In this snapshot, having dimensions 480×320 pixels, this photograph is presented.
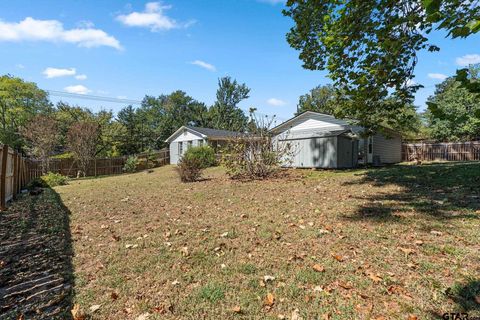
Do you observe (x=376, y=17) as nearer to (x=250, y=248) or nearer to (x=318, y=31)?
(x=318, y=31)

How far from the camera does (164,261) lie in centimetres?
386

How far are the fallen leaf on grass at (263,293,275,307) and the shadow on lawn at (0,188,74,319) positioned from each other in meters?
1.91

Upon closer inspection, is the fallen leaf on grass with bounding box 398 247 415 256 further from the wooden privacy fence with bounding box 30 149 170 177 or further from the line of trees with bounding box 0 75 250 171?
the wooden privacy fence with bounding box 30 149 170 177

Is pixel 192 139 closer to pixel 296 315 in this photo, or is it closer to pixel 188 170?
pixel 188 170

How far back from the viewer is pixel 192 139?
92.6 ft

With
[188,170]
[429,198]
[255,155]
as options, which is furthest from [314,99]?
[429,198]

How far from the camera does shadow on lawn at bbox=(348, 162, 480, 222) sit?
5379 mm

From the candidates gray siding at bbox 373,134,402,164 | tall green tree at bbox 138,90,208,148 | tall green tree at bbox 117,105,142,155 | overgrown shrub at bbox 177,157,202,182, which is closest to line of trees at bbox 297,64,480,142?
gray siding at bbox 373,134,402,164

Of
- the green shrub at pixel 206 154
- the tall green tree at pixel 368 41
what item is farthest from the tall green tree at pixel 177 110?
the tall green tree at pixel 368 41

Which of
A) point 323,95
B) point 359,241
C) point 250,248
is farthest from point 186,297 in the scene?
point 323,95

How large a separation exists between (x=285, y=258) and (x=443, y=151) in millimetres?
27210

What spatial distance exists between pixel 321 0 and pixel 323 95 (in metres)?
39.8

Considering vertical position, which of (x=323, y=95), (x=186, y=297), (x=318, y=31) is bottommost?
(x=186, y=297)

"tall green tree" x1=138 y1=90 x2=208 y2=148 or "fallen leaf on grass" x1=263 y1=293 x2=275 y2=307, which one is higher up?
"tall green tree" x1=138 y1=90 x2=208 y2=148
